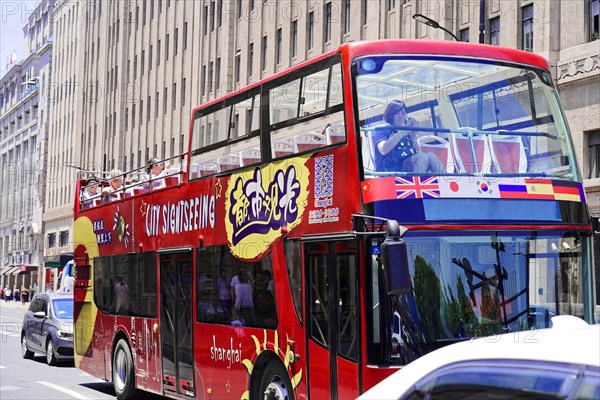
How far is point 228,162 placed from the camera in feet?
37.6

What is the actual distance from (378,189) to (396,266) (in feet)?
3.39

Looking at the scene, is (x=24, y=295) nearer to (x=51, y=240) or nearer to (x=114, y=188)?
(x=51, y=240)

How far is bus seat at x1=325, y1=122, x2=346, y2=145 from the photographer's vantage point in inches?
356

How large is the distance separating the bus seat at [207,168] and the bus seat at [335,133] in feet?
9.38

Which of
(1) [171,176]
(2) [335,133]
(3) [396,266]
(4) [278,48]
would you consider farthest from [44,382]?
(4) [278,48]

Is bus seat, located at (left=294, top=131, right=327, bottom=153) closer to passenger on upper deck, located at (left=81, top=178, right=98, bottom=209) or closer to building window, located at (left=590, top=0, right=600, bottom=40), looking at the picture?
passenger on upper deck, located at (left=81, top=178, right=98, bottom=209)

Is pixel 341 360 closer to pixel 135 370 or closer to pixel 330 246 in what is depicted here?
pixel 330 246

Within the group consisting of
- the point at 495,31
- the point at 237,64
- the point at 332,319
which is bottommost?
the point at 332,319

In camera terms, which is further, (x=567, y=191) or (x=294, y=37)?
(x=294, y=37)

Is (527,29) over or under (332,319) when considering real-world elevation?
over

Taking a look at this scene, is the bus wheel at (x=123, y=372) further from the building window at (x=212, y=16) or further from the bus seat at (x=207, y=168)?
the building window at (x=212, y=16)

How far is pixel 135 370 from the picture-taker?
47.9 ft

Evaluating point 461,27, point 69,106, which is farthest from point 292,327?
point 69,106

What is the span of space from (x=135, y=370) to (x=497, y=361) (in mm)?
11698
